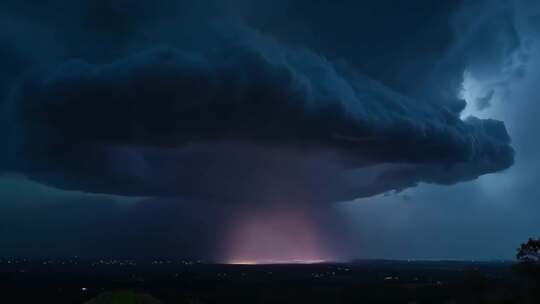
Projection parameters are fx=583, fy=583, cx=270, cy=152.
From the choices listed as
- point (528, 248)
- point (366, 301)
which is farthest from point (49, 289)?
point (528, 248)

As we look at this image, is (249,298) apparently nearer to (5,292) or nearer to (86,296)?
(86,296)

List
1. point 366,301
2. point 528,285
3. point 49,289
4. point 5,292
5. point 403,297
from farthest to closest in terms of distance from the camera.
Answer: point 49,289 < point 5,292 < point 403,297 < point 366,301 < point 528,285

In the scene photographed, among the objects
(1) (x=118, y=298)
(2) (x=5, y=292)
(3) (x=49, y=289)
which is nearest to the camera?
(1) (x=118, y=298)

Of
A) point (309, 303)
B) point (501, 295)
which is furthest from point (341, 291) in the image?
point (501, 295)

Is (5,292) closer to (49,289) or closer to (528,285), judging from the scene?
(49,289)

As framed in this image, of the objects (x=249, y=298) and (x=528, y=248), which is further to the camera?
(x=249, y=298)

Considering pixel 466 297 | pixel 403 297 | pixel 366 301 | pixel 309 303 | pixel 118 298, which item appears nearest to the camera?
pixel 118 298

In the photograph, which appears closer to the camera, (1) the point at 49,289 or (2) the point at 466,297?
(2) the point at 466,297

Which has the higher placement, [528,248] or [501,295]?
[528,248]

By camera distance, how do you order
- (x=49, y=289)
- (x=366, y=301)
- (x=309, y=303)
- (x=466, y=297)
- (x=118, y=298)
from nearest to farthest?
(x=118, y=298) < (x=466, y=297) < (x=309, y=303) < (x=366, y=301) < (x=49, y=289)
